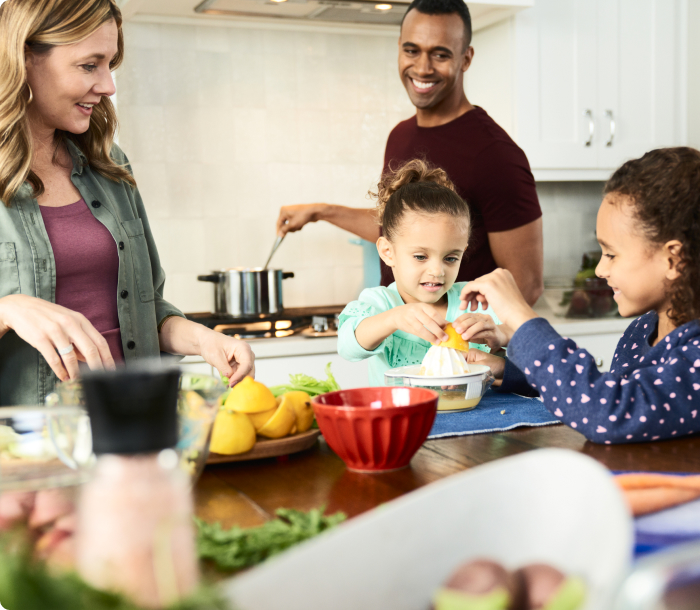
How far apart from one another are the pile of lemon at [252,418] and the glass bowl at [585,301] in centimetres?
236

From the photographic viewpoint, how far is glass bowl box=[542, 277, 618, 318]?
10.5ft

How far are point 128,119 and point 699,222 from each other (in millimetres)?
2407

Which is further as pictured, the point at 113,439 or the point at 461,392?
the point at 461,392

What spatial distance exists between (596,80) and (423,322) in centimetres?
229

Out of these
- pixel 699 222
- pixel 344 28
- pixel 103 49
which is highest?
pixel 344 28

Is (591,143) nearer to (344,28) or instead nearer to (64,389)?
(344,28)

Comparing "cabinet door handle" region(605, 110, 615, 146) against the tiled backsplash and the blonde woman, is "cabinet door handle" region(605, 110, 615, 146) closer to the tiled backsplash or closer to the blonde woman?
the tiled backsplash

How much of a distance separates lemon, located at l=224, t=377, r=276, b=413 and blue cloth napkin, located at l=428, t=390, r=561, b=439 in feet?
0.86

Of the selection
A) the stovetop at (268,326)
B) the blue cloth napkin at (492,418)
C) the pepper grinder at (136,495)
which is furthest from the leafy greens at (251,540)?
the stovetop at (268,326)

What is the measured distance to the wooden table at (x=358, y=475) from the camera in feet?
2.68

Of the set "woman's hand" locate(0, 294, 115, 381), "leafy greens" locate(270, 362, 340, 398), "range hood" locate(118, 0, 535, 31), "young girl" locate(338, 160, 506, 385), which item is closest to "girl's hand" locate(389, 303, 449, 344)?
"young girl" locate(338, 160, 506, 385)

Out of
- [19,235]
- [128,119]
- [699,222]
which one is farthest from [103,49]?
[128,119]

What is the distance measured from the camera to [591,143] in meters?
3.30

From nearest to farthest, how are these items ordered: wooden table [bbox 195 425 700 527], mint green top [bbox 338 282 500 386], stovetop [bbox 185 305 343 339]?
wooden table [bbox 195 425 700 527] < mint green top [bbox 338 282 500 386] < stovetop [bbox 185 305 343 339]
